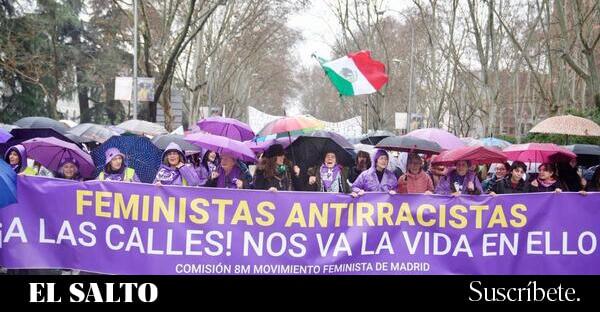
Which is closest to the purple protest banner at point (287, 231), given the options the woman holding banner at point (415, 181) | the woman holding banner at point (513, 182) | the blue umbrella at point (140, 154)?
the woman holding banner at point (415, 181)

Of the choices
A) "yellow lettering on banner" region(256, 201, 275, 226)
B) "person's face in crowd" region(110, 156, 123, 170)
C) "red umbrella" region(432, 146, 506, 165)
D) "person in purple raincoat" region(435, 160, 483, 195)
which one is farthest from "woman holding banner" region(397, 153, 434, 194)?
"person's face in crowd" region(110, 156, 123, 170)

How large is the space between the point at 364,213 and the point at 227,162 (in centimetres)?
175

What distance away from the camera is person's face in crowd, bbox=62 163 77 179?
7531mm

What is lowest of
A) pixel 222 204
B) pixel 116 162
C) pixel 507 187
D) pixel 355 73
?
pixel 222 204

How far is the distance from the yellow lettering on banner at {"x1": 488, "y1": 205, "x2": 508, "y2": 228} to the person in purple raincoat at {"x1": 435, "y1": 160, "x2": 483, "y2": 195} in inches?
34.2

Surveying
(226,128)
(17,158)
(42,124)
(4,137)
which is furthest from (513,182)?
(42,124)

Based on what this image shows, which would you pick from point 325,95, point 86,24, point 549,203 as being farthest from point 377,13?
point 325,95

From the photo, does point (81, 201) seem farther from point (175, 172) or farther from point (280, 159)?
point (280, 159)

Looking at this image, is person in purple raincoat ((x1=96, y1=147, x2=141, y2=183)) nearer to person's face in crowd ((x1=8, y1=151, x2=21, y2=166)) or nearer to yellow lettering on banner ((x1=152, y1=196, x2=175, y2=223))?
yellow lettering on banner ((x1=152, y1=196, x2=175, y2=223))

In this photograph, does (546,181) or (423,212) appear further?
(546,181)

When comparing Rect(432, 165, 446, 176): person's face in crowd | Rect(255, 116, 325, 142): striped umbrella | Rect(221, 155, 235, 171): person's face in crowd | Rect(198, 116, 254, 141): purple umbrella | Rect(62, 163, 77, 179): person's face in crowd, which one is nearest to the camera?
Rect(62, 163, 77, 179): person's face in crowd

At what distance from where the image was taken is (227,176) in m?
A: 8.00

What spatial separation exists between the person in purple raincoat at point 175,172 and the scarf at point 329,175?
1.60 metres

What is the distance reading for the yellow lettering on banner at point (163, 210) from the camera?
6.84 meters
